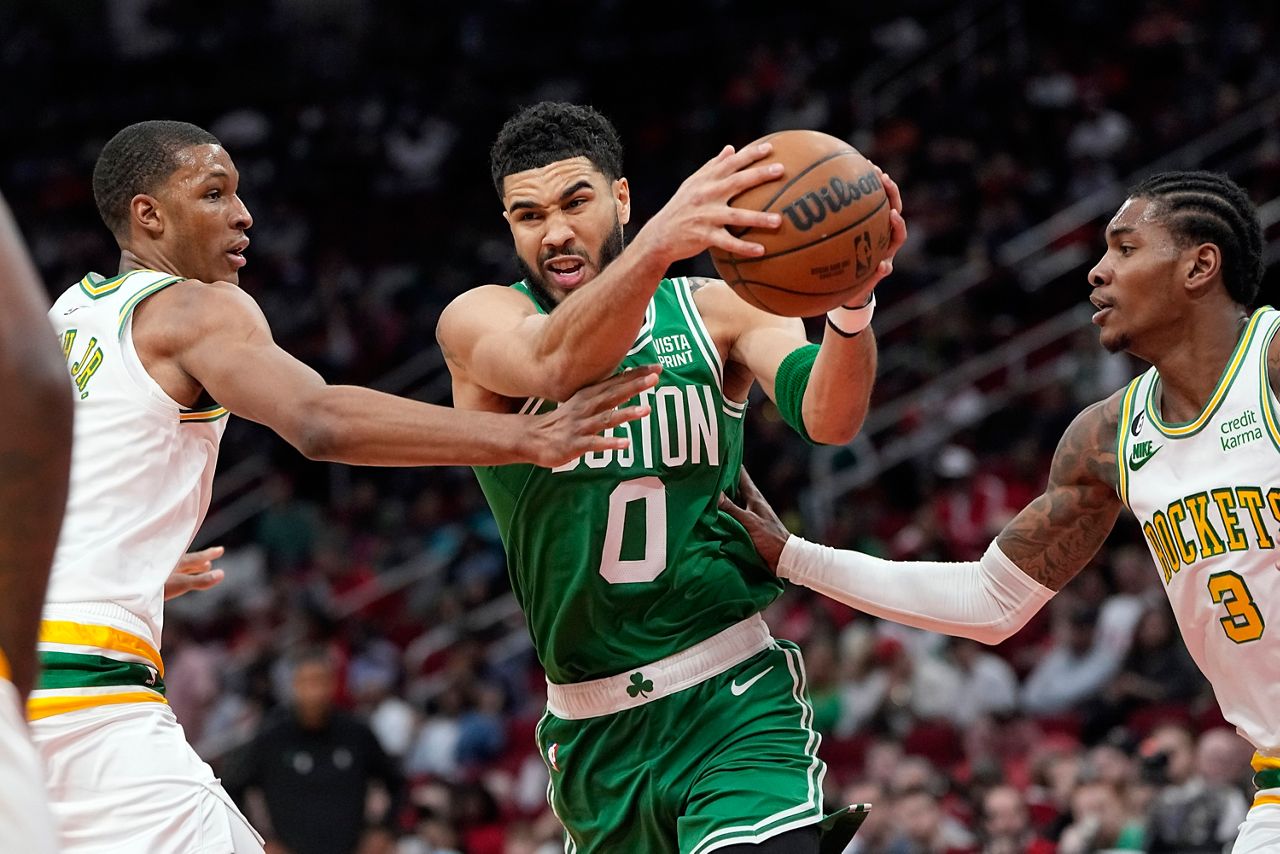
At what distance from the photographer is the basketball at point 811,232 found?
3988 millimetres

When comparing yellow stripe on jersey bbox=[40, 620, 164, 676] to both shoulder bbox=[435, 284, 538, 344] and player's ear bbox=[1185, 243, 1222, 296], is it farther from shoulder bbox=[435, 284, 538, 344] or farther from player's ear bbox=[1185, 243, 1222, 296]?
player's ear bbox=[1185, 243, 1222, 296]

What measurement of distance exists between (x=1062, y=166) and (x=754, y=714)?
426 inches

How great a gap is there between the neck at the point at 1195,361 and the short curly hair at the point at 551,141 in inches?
66.6

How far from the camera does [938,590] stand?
17.1 ft

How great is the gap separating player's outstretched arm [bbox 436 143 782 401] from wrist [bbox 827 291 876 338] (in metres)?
Result: 0.58

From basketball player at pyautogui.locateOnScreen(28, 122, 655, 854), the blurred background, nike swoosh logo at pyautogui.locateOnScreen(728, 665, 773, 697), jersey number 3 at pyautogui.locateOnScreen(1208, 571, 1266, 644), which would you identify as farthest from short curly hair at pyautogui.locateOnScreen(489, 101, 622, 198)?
the blurred background

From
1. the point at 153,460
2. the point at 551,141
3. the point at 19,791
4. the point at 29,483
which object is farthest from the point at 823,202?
the point at 19,791

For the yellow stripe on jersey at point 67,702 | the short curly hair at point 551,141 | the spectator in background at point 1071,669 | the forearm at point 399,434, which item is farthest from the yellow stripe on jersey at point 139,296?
the spectator in background at point 1071,669

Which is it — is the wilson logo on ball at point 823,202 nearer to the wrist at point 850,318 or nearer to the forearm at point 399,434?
the wrist at point 850,318

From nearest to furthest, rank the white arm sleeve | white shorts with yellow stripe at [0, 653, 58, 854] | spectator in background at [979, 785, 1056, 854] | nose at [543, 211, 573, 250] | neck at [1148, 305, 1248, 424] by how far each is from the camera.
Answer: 1. white shorts with yellow stripe at [0, 653, 58, 854]
2. nose at [543, 211, 573, 250]
3. neck at [1148, 305, 1248, 424]
4. the white arm sleeve
5. spectator in background at [979, 785, 1056, 854]

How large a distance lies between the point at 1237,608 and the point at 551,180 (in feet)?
7.22

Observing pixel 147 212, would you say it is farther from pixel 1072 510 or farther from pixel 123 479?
pixel 1072 510

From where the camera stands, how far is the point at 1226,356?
15.7 feet

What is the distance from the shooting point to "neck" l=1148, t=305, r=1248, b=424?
15.6 feet
